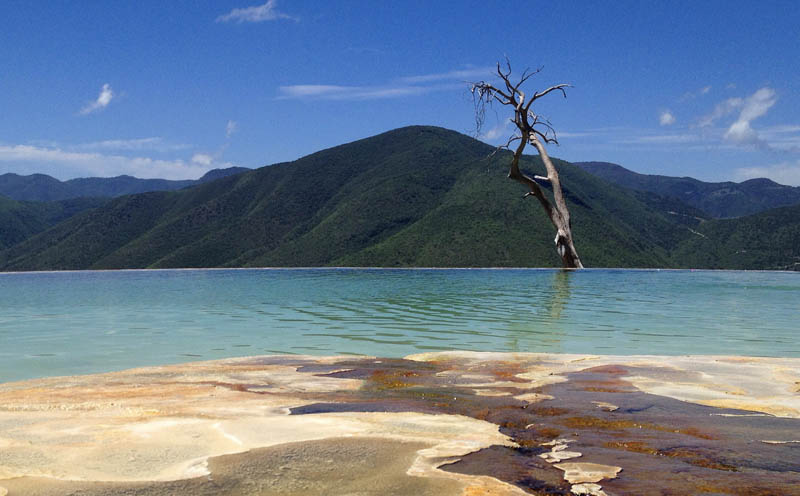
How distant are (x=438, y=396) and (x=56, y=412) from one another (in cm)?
306

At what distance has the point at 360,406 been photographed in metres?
5.19

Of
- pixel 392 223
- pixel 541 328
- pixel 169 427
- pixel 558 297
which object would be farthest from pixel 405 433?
pixel 392 223

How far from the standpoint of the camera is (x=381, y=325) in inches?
572

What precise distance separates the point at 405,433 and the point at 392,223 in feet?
332

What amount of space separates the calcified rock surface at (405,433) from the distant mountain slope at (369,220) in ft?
220

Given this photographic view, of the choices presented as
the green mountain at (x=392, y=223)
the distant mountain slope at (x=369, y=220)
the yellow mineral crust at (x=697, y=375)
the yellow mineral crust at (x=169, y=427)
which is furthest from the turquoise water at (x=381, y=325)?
the green mountain at (x=392, y=223)

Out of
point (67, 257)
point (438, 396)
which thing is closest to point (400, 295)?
point (438, 396)

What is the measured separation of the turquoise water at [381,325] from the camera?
36.0ft

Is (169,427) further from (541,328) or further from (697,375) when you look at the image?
(541,328)

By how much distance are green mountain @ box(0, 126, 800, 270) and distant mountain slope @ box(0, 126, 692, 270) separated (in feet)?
1.06

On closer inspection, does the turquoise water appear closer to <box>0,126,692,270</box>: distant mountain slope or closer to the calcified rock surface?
the calcified rock surface

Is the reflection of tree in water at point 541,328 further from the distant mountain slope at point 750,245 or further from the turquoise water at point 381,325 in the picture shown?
the distant mountain slope at point 750,245

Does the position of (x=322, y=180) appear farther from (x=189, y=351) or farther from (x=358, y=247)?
(x=189, y=351)

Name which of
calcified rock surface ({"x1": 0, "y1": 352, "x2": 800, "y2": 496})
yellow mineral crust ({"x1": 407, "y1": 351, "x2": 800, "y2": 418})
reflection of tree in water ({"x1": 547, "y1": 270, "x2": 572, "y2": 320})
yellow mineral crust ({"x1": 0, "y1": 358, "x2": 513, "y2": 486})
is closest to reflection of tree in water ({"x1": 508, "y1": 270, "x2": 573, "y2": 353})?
reflection of tree in water ({"x1": 547, "y1": 270, "x2": 572, "y2": 320})
